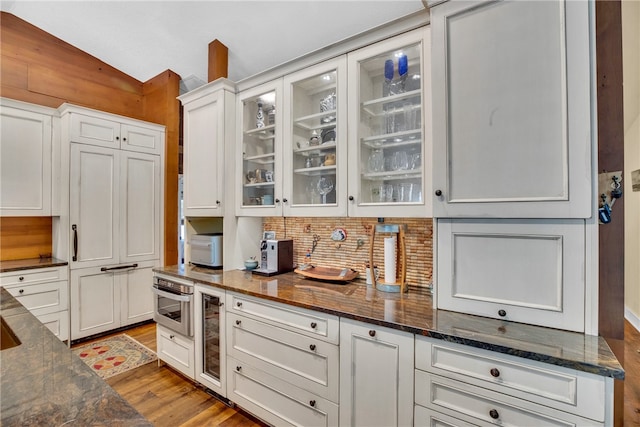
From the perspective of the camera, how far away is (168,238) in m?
3.91

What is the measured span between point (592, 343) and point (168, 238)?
4.09 metres

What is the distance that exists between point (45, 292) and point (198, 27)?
9.63ft

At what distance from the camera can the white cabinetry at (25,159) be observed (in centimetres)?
283

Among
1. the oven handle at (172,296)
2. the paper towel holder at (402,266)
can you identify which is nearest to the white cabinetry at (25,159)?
the oven handle at (172,296)

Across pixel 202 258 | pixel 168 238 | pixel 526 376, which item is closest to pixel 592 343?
pixel 526 376

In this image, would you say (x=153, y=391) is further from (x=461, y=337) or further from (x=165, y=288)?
(x=461, y=337)

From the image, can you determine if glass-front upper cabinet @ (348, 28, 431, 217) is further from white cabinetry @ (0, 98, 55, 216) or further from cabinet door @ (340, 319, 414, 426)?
white cabinetry @ (0, 98, 55, 216)

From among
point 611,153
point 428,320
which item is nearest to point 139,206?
point 428,320

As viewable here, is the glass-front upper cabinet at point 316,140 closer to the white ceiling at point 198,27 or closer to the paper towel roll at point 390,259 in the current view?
the paper towel roll at point 390,259

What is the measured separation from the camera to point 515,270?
1306 millimetres

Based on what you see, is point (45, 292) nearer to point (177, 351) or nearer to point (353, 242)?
point (177, 351)

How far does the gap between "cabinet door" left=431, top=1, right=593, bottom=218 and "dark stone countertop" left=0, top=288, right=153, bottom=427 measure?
140 centimetres

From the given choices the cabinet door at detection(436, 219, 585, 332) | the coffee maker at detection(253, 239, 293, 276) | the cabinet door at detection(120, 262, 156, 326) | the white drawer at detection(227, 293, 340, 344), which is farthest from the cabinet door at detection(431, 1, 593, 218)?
the cabinet door at detection(120, 262, 156, 326)

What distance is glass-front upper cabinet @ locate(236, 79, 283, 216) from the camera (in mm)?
2390
